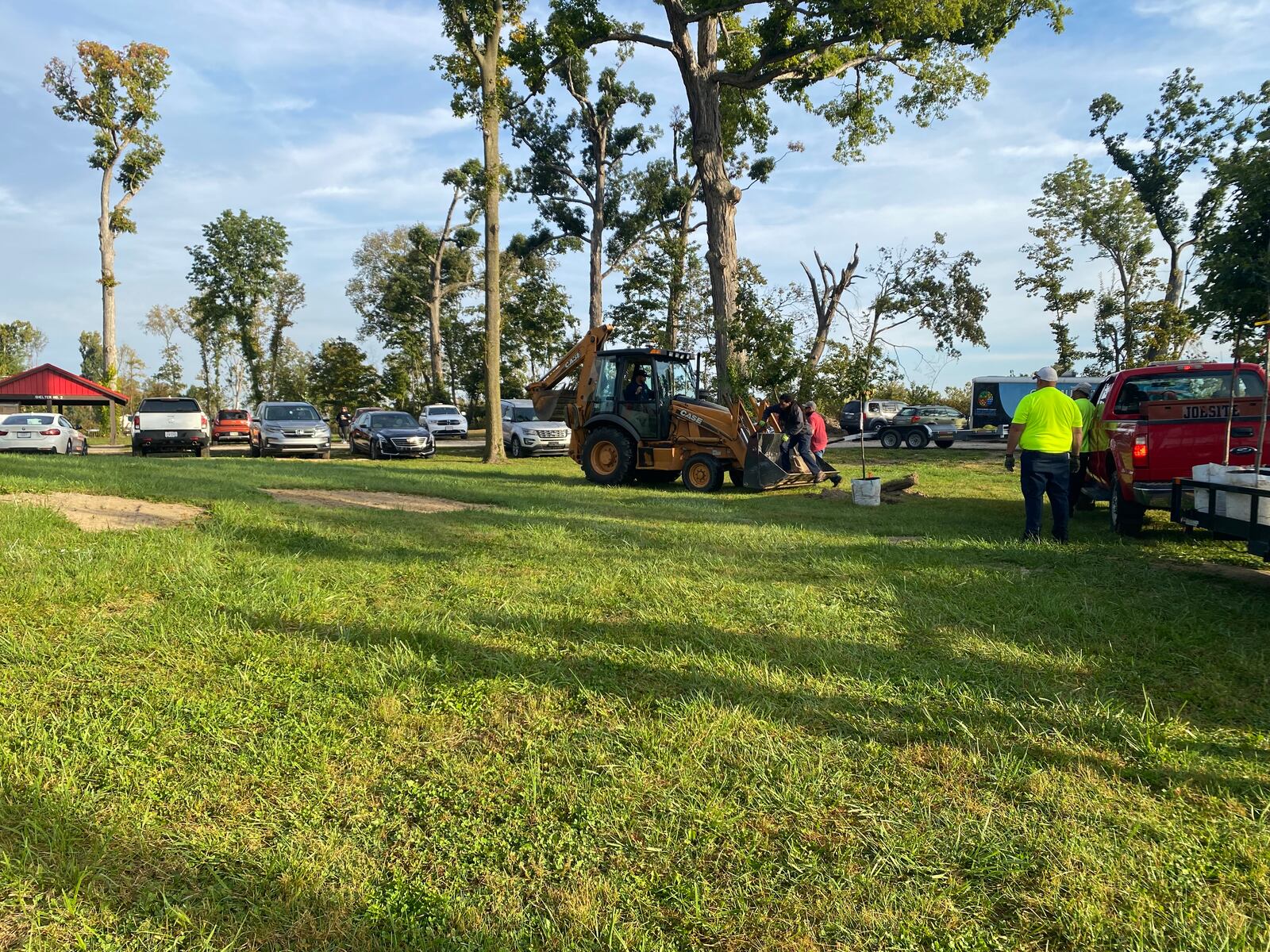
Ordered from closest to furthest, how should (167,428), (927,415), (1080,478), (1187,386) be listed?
1. (1187,386)
2. (1080,478)
3. (167,428)
4. (927,415)

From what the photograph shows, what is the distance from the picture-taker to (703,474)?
1305 cm

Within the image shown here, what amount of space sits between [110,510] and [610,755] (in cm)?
628

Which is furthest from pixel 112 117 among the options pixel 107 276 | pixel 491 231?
pixel 491 231

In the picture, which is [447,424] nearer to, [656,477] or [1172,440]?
[656,477]

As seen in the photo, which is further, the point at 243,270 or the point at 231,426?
the point at 243,270

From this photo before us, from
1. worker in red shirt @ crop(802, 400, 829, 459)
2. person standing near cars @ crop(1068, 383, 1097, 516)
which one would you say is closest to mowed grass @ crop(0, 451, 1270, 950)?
person standing near cars @ crop(1068, 383, 1097, 516)

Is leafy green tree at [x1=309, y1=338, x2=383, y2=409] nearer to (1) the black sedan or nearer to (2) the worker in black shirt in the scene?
(1) the black sedan

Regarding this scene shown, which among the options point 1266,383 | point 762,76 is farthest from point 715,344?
point 1266,383

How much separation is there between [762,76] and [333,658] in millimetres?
17517

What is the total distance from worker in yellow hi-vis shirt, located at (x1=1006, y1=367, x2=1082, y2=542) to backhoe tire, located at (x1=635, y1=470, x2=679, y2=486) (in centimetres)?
672

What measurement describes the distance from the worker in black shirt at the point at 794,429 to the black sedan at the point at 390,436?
12.4 m

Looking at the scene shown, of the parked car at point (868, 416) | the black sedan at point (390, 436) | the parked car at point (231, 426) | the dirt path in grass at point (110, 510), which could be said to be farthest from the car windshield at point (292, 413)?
the parked car at point (868, 416)

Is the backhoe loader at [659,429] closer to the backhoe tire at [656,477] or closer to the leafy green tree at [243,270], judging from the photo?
the backhoe tire at [656,477]

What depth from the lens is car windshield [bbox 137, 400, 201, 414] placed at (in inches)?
875
